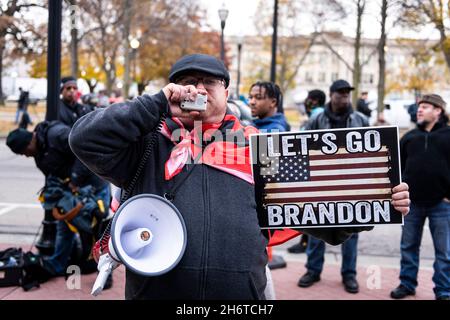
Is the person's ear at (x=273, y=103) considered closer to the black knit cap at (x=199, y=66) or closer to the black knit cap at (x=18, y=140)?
the black knit cap at (x=18, y=140)

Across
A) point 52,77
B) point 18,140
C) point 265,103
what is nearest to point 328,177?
point 265,103

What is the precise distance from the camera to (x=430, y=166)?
17.0 ft

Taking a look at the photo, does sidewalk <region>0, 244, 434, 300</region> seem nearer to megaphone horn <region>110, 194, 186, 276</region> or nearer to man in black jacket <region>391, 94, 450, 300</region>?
man in black jacket <region>391, 94, 450, 300</region>

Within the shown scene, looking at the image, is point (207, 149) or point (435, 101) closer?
point (207, 149)

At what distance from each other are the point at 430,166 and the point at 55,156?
11.8 feet

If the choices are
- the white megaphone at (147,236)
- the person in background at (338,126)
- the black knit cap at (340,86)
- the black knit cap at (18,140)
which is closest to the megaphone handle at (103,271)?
the white megaphone at (147,236)

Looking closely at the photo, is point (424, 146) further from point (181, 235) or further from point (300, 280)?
point (181, 235)

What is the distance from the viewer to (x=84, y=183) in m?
5.24

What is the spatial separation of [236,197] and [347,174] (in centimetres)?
56

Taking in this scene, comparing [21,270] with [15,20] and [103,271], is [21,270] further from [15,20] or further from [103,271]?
[15,20]

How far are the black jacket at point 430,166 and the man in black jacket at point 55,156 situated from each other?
3.16 metres

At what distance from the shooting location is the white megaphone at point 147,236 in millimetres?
2100

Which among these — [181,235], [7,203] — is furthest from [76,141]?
[7,203]
